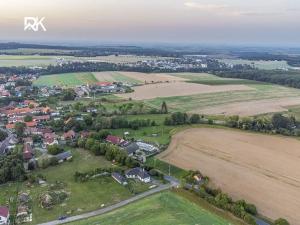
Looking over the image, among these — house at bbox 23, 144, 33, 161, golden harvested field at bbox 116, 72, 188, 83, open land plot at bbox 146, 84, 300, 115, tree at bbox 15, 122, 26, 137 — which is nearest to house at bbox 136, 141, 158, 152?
house at bbox 23, 144, 33, 161

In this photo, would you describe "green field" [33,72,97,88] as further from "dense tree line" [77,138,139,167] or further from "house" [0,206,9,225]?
"house" [0,206,9,225]

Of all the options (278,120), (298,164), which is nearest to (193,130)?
(278,120)

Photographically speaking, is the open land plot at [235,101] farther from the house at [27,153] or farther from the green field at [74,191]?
the green field at [74,191]

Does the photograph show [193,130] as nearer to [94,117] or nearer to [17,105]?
[94,117]

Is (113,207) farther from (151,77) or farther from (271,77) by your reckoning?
(271,77)

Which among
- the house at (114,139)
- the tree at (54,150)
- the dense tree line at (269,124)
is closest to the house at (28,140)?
the tree at (54,150)

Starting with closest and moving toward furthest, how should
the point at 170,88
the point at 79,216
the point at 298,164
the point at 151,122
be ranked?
the point at 79,216
the point at 298,164
the point at 151,122
the point at 170,88
